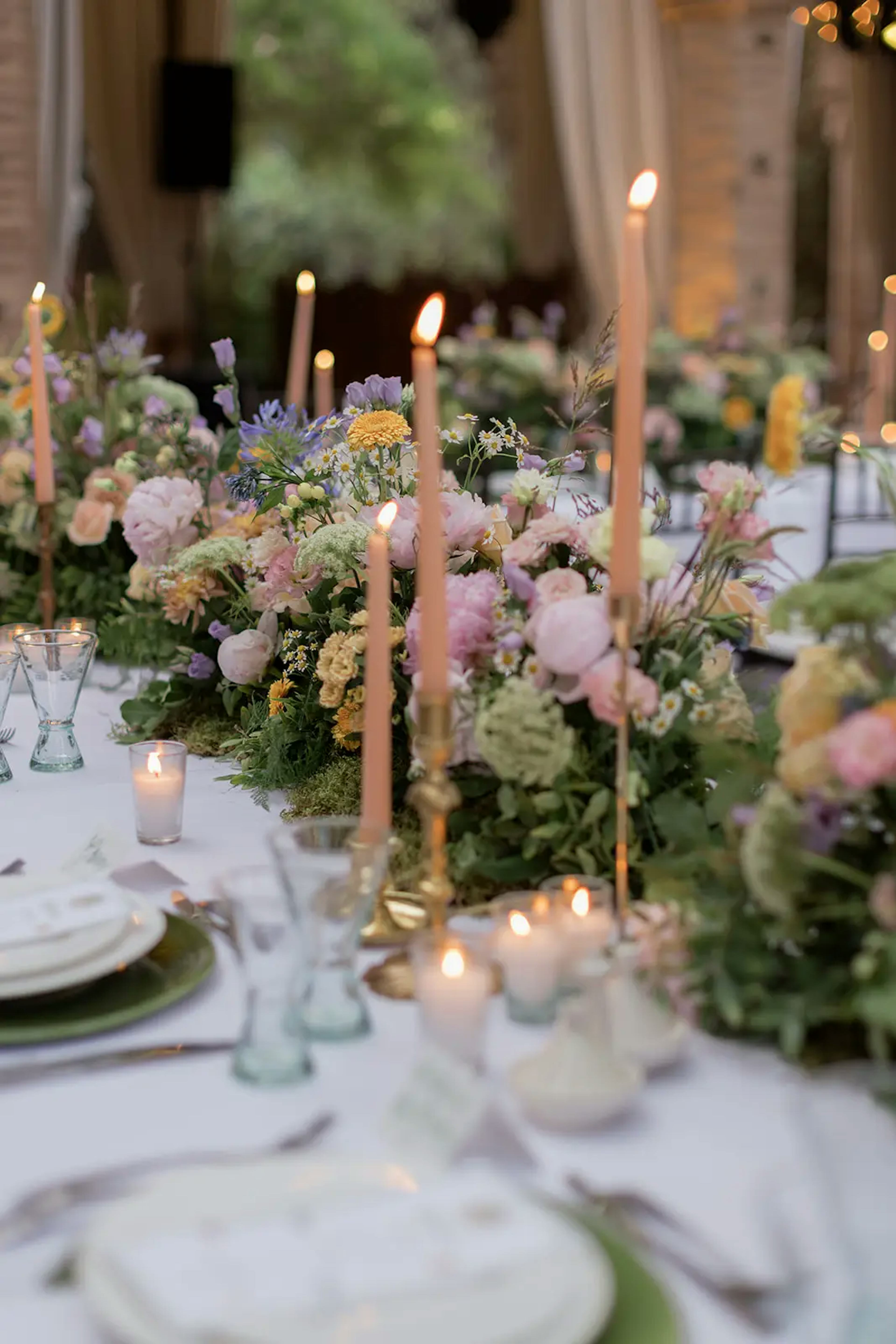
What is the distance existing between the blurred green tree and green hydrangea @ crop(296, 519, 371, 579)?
14465 millimetres

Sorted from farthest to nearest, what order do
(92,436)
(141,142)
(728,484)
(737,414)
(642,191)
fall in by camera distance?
(141,142)
(737,414)
(92,436)
(728,484)
(642,191)

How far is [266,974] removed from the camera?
2.57 feet

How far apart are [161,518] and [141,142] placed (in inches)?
246

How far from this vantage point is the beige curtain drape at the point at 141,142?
Answer: 710 centimetres

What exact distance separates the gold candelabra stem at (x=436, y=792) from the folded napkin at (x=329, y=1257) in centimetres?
27

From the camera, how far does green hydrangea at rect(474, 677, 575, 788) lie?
1.03 m

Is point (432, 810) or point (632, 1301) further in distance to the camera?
point (432, 810)

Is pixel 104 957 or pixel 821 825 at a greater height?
pixel 821 825

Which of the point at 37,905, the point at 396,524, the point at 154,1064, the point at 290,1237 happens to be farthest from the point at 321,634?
the point at 290,1237

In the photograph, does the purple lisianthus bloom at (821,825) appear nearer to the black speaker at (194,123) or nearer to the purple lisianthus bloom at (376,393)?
the purple lisianthus bloom at (376,393)

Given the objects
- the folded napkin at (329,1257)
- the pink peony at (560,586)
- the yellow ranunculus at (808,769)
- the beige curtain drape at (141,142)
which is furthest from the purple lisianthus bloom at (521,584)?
the beige curtain drape at (141,142)

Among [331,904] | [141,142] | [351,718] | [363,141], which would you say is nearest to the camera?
[331,904]

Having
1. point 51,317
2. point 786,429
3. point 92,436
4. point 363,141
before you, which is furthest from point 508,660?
point 363,141

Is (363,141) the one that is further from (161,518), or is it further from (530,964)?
(530,964)
